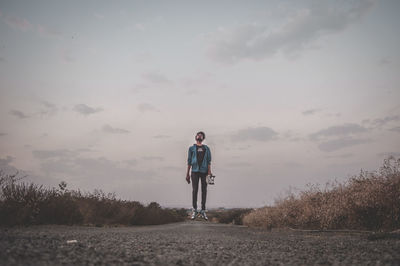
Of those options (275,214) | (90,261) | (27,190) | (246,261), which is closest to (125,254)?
(90,261)

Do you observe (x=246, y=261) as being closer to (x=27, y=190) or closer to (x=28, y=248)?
(x=28, y=248)

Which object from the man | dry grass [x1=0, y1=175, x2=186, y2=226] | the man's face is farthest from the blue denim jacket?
dry grass [x1=0, y1=175, x2=186, y2=226]

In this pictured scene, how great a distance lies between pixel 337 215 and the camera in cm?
1262

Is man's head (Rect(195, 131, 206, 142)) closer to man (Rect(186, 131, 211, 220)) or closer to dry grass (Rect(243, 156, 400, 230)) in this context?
man (Rect(186, 131, 211, 220))

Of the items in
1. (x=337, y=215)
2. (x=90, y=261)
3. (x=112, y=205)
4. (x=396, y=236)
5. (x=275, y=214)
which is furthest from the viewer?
(x=275, y=214)

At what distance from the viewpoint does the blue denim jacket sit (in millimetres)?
10586

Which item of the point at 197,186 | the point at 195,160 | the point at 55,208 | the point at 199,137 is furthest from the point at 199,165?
the point at 55,208

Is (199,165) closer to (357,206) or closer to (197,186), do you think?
(197,186)

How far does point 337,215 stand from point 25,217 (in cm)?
1181

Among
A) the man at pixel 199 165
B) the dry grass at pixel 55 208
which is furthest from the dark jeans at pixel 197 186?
the dry grass at pixel 55 208

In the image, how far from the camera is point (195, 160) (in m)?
10.6

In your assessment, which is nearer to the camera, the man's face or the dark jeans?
the dark jeans

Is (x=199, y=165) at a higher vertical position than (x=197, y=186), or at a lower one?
higher

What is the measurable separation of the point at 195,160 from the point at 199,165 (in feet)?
0.75
